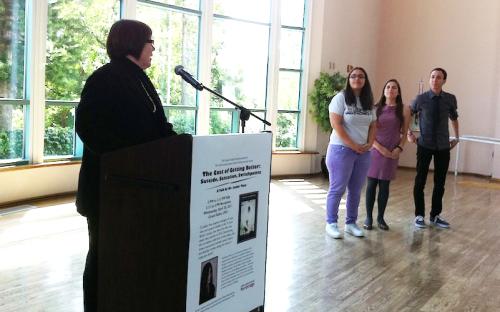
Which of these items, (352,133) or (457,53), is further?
→ (457,53)

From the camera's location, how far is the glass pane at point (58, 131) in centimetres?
640

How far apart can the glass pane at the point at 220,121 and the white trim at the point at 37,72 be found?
283 centimetres

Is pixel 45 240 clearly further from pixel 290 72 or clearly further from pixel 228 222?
pixel 290 72

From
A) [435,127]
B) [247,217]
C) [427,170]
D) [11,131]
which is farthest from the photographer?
[11,131]

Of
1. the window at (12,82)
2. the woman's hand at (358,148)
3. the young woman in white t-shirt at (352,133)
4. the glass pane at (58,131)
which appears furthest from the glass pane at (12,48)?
the woman's hand at (358,148)

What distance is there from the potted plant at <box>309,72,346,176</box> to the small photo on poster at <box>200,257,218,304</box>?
7.55m

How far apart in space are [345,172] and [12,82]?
3.77m

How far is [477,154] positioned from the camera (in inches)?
404

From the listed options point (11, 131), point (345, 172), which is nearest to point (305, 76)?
point (345, 172)

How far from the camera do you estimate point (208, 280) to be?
1791 mm

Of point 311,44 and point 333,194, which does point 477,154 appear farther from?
point 333,194

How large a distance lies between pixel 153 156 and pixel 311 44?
8.03 metres

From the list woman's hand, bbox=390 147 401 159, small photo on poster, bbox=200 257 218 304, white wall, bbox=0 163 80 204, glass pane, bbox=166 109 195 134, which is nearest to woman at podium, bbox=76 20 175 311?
small photo on poster, bbox=200 257 218 304

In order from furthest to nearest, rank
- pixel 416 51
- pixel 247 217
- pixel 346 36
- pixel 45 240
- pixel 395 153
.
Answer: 1. pixel 416 51
2. pixel 346 36
3. pixel 395 153
4. pixel 45 240
5. pixel 247 217
